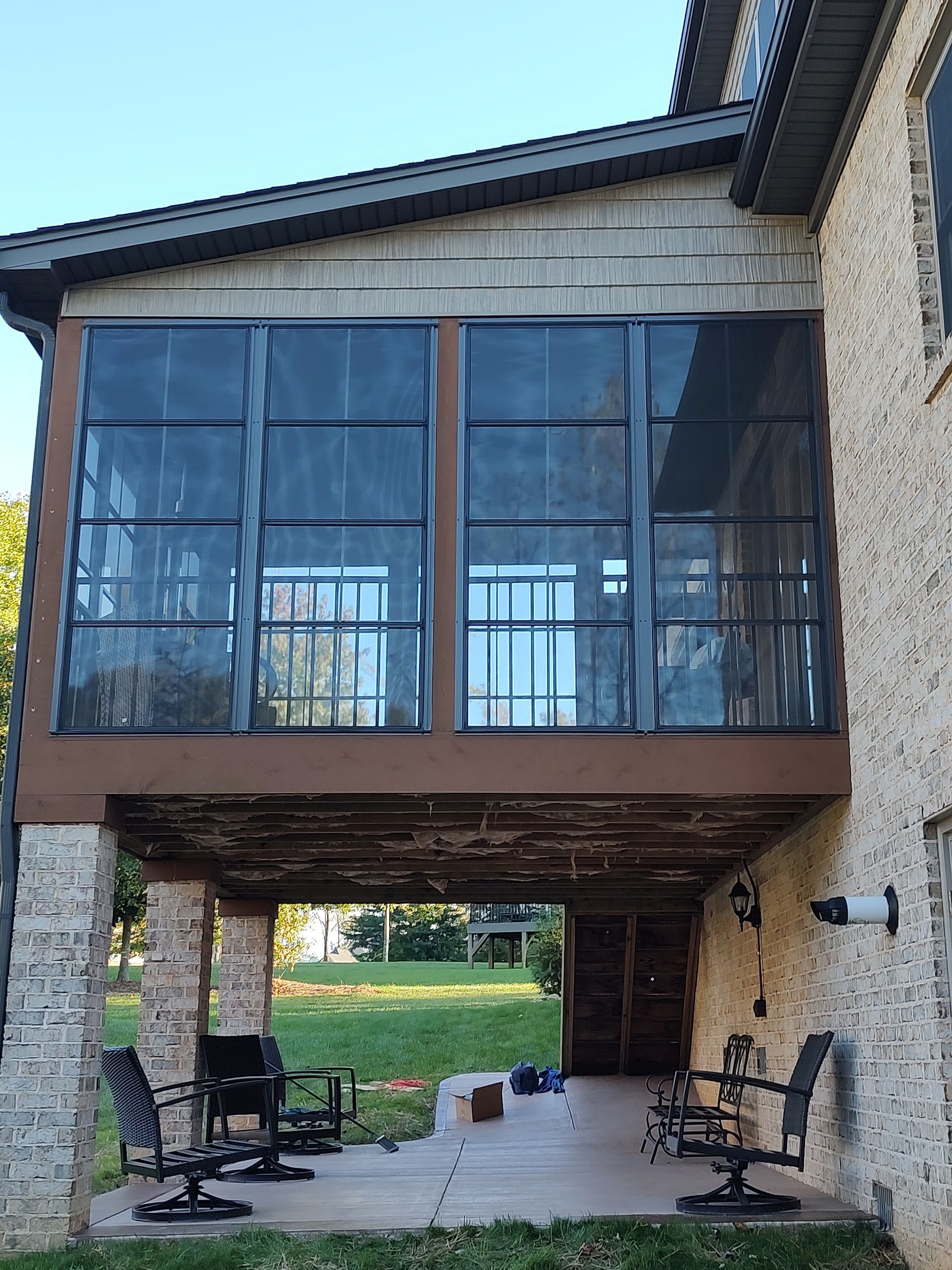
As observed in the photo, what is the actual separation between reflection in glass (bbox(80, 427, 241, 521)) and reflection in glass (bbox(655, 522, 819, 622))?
2.76m

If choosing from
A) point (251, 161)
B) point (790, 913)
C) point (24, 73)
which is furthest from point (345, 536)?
point (251, 161)

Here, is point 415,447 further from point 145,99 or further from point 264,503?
point 145,99

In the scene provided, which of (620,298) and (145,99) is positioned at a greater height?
(145,99)

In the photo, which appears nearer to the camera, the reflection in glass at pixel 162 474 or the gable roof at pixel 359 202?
the reflection in glass at pixel 162 474

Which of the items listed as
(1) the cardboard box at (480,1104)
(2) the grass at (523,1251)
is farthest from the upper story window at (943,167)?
(1) the cardboard box at (480,1104)

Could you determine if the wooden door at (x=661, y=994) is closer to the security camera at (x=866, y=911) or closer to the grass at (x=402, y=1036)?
the grass at (x=402, y=1036)

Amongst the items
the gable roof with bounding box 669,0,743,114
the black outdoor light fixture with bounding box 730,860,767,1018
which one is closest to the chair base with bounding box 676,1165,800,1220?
the black outdoor light fixture with bounding box 730,860,767,1018

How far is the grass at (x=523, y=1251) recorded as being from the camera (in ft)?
19.8

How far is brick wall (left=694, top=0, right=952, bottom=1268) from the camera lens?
6023 millimetres

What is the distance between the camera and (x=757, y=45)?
37.0 feet

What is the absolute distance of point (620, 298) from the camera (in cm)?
848

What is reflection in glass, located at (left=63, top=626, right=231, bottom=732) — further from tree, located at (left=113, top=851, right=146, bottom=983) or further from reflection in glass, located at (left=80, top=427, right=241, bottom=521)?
tree, located at (left=113, top=851, right=146, bottom=983)

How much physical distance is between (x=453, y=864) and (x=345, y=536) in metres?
4.26

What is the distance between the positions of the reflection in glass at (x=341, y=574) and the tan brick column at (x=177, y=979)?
11.0ft
